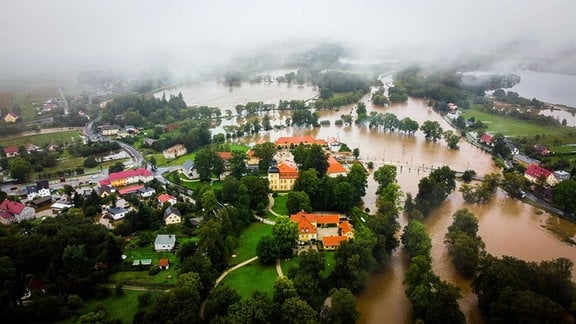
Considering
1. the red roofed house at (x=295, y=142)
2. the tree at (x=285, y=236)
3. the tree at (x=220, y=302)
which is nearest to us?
the tree at (x=220, y=302)

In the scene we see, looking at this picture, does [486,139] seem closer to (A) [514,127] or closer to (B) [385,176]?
(A) [514,127]

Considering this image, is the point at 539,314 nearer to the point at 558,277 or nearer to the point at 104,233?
the point at 558,277

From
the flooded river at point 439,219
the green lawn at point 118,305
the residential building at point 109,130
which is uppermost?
the residential building at point 109,130

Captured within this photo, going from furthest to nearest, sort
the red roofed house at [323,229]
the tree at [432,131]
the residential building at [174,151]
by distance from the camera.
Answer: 1. the tree at [432,131]
2. the residential building at [174,151]
3. the red roofed house at [323,229]

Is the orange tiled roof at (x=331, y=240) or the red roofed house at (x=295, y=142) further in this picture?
the red roofed house at (x=295, y=142)

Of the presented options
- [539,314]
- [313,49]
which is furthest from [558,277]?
[313,49]

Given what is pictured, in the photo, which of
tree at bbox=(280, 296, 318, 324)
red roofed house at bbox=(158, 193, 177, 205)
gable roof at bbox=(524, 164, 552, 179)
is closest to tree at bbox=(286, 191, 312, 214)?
red roofed house at bbox=(158, 193, 177, 205)

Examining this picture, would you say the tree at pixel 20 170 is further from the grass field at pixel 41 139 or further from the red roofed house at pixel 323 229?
the red roofed house at pixel 323 229

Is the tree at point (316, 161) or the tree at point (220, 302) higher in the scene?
the tree at point (316, 161)

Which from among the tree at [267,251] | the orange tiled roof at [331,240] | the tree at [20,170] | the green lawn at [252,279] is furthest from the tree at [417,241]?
the tree at [20,170]
